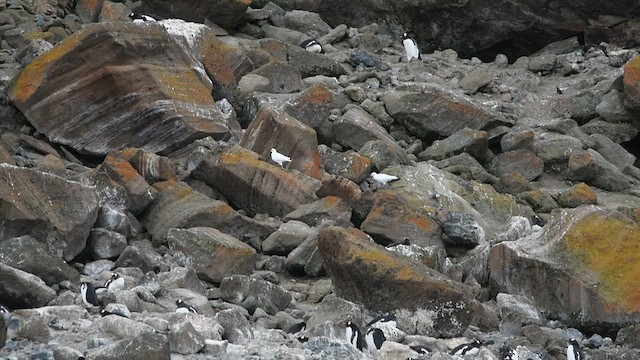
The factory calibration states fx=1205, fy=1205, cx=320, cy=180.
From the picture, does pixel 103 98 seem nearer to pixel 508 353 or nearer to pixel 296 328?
pixel 296 328

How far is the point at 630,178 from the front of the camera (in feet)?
72.9

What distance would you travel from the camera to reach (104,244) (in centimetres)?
1492

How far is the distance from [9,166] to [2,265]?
2614 millimetres

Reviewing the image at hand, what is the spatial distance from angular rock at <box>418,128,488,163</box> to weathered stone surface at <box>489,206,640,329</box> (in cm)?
617

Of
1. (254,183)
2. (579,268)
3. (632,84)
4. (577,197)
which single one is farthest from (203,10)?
(579,268)

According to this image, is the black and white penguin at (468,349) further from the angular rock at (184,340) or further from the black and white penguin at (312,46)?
the black and white penguin at (312,46)

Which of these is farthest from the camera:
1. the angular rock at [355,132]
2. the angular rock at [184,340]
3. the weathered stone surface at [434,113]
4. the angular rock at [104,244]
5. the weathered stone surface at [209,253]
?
the weathered stone surface at [434,113]

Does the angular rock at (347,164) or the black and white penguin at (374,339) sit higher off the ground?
the black and white penguin at (374,339)

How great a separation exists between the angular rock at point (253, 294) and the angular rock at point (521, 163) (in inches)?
347

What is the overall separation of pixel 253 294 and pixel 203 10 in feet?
43.5

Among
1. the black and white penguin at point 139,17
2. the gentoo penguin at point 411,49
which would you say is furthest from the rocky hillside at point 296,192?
the black and white penguin at point 139,17

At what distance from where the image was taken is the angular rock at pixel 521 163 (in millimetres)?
21844

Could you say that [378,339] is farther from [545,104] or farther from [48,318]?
[545,104]

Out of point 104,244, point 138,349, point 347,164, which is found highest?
point 138,349
